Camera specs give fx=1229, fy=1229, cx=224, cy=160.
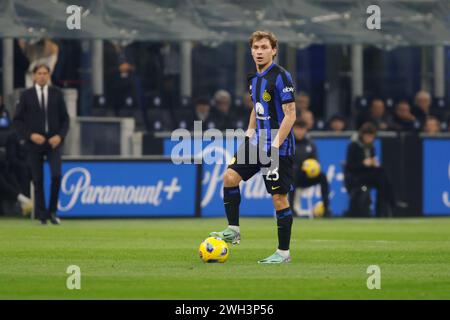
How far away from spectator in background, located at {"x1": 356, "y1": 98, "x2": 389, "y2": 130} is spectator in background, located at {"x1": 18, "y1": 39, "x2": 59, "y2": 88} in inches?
262

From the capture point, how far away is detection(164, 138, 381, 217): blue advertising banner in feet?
70.6

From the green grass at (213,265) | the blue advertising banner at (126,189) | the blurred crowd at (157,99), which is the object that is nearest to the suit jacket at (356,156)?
the blurred crowd at (157,99)

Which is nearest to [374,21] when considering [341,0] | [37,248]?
[341,0]

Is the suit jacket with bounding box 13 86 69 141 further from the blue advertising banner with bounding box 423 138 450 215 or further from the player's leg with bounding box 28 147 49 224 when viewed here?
the blue advertising banner with bounding box 423 138 450 215

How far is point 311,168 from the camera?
21594mm

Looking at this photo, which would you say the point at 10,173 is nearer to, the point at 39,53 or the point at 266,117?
the point at 39,53

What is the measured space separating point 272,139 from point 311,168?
973 cm

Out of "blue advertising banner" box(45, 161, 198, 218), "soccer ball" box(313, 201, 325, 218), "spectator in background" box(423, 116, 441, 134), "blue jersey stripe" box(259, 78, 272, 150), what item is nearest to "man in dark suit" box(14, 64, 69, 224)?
"blue advertising banner" box(45, 161, 198, 218)

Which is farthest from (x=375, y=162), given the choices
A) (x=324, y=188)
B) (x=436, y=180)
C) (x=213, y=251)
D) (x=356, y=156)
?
(x=213, y=251)

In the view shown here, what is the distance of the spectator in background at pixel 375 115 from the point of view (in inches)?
999

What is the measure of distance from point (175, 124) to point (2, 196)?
4.62 metres

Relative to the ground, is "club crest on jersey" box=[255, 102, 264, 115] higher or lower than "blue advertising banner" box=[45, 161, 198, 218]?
higher

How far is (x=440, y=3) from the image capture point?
24.2 meters
